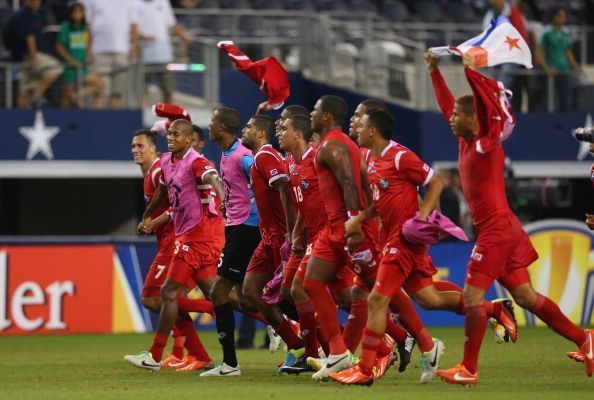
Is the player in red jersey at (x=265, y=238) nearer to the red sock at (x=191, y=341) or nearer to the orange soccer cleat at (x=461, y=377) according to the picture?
the red sock at (x=191, y=341)

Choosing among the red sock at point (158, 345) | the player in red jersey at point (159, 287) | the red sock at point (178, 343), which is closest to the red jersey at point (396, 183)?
the red sock at point (158, 345)

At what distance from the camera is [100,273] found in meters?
20.0

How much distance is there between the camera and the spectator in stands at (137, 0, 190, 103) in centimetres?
2236

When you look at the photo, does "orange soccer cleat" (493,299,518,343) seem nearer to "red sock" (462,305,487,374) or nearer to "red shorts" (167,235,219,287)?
"red sock" (462,305,487,374)

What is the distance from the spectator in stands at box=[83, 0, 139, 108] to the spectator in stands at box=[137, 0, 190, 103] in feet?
0.51

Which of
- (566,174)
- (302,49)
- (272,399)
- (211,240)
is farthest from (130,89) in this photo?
(272,399)

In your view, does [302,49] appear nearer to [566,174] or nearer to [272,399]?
[566,174]

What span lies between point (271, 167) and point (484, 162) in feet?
7.50

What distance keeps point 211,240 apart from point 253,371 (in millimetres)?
1334

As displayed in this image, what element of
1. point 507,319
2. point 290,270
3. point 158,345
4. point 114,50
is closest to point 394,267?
point 290,270

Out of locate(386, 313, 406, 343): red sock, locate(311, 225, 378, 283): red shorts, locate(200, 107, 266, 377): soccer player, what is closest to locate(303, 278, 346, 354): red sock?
locate(311, 225, 378, 283): red shorts

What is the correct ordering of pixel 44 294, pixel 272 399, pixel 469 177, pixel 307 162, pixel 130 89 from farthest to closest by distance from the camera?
pixel 130 89
pixel 44 294
pixel 307 162
pixel 469 177
pixel 272 399

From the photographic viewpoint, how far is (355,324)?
12.1m

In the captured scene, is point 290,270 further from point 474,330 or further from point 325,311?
point 474,330
